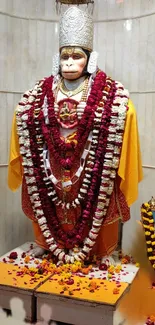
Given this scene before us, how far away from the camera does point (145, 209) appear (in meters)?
2.68

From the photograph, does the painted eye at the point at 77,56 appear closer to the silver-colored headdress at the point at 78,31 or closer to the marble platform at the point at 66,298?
the silver-colored headdress at the point at 78,31

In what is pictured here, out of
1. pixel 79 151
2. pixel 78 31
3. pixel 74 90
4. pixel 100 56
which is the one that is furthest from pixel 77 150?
pixel 100 56

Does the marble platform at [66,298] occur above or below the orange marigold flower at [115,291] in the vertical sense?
below

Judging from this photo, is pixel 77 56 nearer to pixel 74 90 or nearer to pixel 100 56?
pixel 74 90

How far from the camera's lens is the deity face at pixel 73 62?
2438 mm

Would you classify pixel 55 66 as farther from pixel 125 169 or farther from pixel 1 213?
pixel 1 213

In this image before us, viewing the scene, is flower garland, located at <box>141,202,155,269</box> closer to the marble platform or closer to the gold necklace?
the marble platform

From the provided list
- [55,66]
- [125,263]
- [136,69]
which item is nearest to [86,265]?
[125,263]

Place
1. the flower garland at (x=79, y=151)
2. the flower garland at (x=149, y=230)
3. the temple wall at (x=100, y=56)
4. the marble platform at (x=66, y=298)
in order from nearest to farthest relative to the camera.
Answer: the marble platform at (x=66, y=298), the flower garland at (x=79, y=151), the flower garland at (x=149, y=230), the temple wall at (x=100, y=56)

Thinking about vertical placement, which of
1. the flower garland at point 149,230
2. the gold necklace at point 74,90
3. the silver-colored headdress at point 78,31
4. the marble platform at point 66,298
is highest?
the silver-colored headdress at point 78,31

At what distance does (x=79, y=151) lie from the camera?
2.42 m

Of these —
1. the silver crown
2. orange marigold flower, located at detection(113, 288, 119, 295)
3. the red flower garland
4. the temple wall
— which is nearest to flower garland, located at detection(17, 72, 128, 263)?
the red flower garland

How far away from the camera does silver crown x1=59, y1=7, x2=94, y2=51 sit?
2.44m

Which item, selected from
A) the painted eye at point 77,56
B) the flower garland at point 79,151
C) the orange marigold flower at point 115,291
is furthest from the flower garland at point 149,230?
the painted eye at point 77,56
